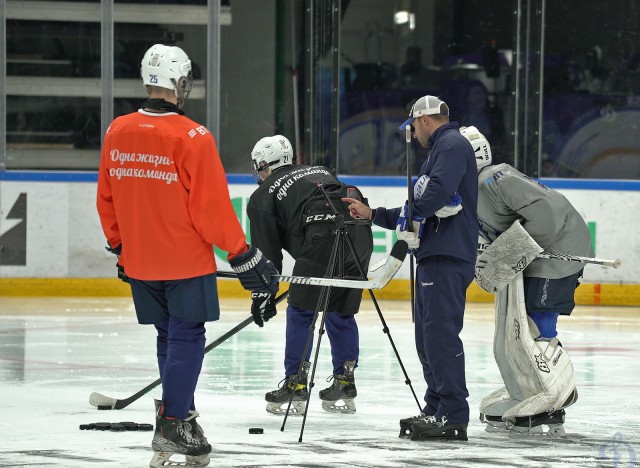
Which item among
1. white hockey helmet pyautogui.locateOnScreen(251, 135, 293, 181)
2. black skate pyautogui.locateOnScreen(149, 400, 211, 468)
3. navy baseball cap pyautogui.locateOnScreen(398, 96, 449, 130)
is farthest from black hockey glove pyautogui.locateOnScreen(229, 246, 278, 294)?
Answer: white hockey helmet pyautogui.locateOnScreen(251, 135, 293, 181)

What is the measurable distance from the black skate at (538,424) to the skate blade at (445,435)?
1.24ft

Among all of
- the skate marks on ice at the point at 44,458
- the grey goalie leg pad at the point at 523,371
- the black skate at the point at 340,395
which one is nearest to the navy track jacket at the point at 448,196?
the grey goalie leg pad at the point at 523,371

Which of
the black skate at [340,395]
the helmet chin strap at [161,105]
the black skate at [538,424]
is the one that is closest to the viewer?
the helmet chin strap at [161,105]

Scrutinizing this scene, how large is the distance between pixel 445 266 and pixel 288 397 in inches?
53.5

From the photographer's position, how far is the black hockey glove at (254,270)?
552 cm

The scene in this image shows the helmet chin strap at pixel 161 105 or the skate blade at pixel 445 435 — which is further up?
the helmet chin strap at pixel 161 105

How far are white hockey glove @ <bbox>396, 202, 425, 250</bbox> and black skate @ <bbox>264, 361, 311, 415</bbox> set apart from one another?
1.06 metres

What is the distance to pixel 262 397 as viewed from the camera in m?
7.66

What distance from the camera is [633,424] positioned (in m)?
6.76

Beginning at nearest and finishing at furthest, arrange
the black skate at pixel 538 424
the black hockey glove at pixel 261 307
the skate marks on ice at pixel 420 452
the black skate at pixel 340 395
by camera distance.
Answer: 1. the skate marks on ice at pixel 420 452
2. the black hockey glove at pixel 261 307
3. the black skate at pixel 538 424
4. the black skate at pixel 340 395

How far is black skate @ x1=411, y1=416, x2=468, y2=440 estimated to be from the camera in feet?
20.4

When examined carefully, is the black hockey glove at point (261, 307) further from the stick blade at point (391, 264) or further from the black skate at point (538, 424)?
the black skate at point (538, 424)

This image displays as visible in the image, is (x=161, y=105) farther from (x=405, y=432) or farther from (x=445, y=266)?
(x=405, y=432)

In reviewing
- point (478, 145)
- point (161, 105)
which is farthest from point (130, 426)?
point (478, 145)
